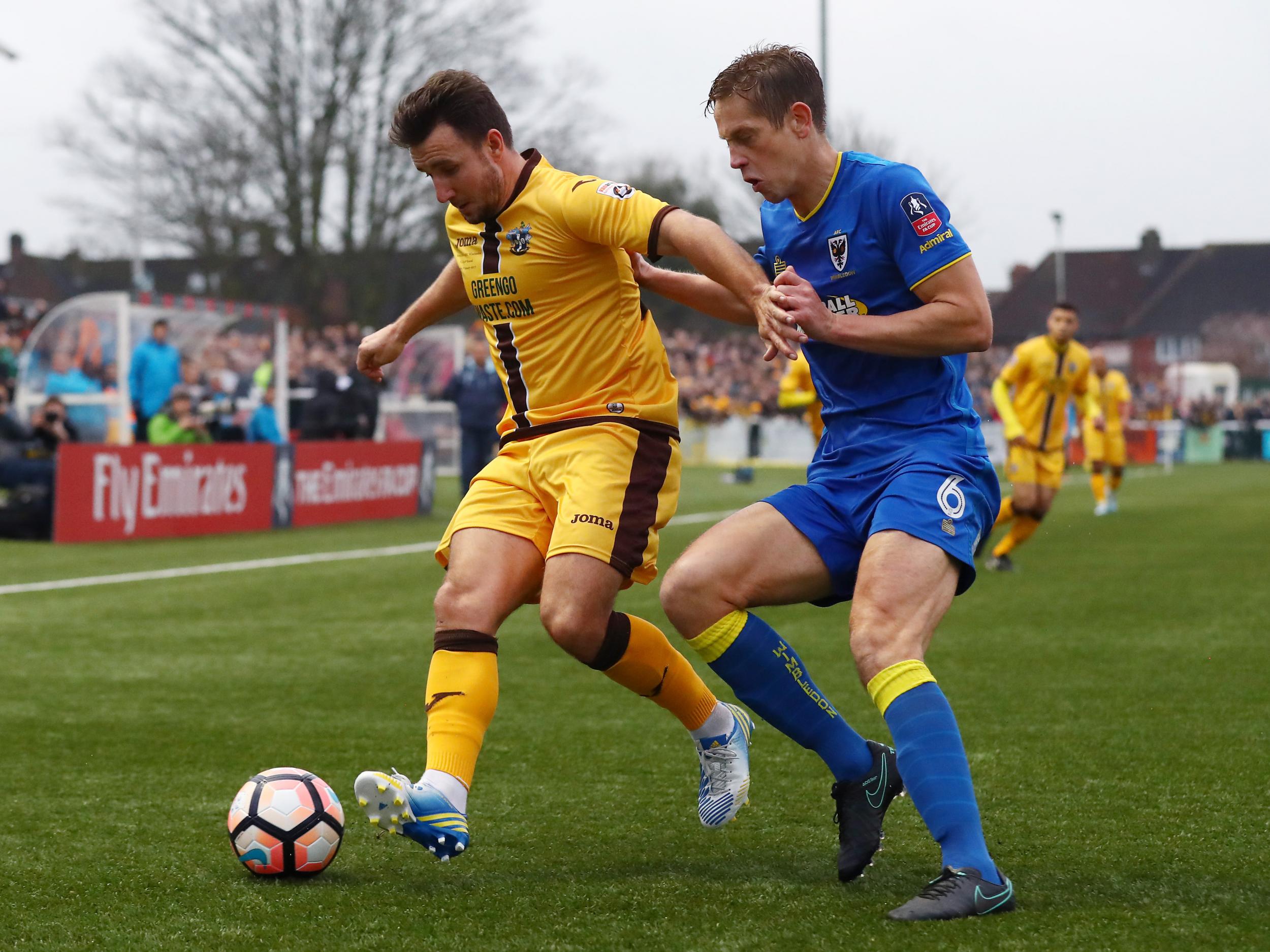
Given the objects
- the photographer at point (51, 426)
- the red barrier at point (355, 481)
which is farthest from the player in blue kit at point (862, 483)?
the red barrier at point (355, 481)

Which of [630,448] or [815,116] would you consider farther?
[630,448]

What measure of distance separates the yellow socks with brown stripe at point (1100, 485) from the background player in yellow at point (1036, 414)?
735cm

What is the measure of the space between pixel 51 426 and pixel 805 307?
550 inches

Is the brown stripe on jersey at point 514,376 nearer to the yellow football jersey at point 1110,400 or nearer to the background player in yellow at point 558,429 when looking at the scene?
the background player in yellow at point 558,429

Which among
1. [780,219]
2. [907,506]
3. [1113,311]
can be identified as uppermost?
[1113,311]

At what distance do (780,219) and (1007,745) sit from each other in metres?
2.45

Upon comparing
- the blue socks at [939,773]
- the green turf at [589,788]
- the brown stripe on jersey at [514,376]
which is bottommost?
the green turf at [589,788]

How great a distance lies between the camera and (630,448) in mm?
4539

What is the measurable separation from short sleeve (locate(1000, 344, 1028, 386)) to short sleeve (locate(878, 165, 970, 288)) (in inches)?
383

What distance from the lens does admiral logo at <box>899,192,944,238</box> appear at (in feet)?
12.8

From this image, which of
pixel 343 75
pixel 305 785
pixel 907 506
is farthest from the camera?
pixel 343 75

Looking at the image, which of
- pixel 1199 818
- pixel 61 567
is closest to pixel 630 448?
pixel 1199 818

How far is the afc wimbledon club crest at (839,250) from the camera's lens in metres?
4.04

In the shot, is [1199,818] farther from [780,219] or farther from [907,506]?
[780,219]
